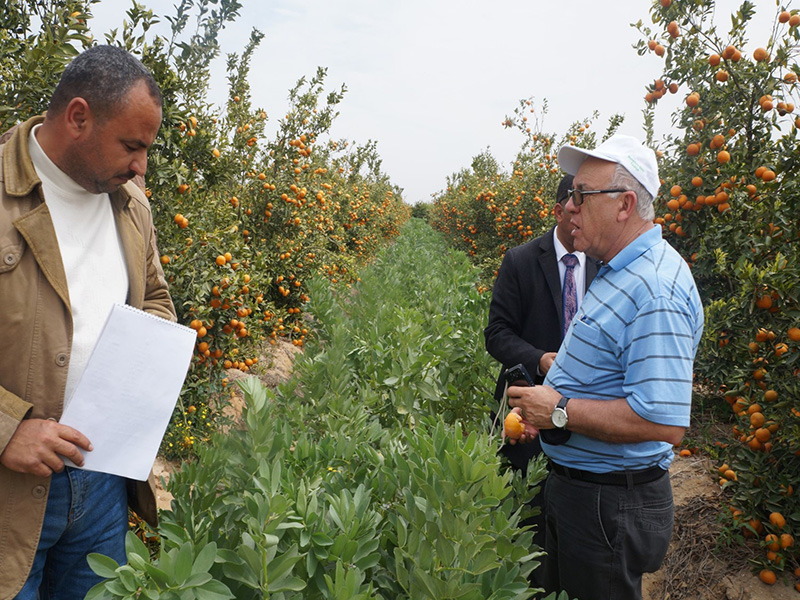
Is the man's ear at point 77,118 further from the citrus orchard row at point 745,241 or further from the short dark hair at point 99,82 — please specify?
the citrus orchard row at point 745,241

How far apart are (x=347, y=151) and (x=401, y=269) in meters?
7.57

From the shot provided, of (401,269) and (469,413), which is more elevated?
(401,269)

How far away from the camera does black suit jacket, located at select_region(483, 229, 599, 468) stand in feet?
Result: 9.04

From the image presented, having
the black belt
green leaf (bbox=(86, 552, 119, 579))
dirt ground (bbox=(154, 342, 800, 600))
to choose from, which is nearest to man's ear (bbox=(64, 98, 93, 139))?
green leaf (bbox=(86, 552, 119, 579))

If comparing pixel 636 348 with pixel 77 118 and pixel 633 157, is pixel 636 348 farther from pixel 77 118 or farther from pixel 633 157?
pixel 77 118

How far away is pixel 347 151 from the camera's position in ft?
56.4

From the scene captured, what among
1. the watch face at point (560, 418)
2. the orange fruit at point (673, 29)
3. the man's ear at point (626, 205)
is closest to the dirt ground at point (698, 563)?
the watch face at point (560, 418)

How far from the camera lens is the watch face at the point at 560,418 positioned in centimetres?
187

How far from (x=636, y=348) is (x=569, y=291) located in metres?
1.12

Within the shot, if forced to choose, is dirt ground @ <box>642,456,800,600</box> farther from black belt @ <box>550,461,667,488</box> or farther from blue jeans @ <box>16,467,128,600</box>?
blue jeans @ <box>16,467,128,600</box>

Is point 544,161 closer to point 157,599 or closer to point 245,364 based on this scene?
point 245,364

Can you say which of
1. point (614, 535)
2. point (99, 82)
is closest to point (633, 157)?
point (614, 535)

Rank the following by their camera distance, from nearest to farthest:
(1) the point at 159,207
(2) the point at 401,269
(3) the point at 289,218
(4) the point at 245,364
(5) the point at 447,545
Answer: (5) the point at 447,545, (1) the point at 159,207, (4) the point at 245,364, (3) the point at 289,218, (2) the point at 401,269

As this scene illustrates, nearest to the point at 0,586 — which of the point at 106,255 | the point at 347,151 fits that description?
the point at 106,255
